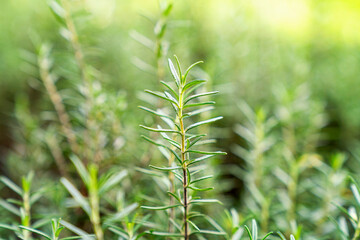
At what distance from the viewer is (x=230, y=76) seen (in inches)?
48.6

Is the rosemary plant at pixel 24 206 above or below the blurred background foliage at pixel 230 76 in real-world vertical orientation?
below

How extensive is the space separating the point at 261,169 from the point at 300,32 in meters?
0.92

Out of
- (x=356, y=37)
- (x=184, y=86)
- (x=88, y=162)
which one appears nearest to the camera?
(x=184, y=86)

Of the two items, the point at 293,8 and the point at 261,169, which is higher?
the point at 293,8

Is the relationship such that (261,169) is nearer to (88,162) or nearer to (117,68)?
(88,162)

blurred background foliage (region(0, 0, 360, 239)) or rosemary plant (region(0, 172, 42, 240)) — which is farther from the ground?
blurred background foliage (region(0, 0, 360, 239))

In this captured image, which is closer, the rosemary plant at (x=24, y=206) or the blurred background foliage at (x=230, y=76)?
the rosemary plant at (x=24, y=206)

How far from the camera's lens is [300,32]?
147cm

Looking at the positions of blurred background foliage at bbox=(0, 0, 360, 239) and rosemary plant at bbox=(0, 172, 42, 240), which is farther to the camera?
blurred background foliage at bbox=(0, 0, 360, 239)

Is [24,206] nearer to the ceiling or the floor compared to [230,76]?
Result: nearer to the floor

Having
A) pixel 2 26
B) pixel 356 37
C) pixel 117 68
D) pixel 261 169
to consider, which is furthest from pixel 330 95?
pixel 2 26

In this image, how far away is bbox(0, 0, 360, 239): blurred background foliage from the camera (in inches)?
33.8

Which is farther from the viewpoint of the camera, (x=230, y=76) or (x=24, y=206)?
(x=230, y=76)

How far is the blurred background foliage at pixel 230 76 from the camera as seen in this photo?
86 centimetres
